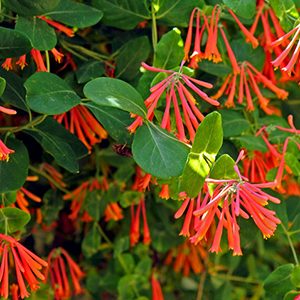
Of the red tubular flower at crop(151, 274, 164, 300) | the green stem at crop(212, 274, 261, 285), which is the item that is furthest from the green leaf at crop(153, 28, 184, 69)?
the green stem at crop(212, 274, 261, 285)

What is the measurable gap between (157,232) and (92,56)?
13.1 inches

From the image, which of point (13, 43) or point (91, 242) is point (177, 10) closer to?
point (13, 43)

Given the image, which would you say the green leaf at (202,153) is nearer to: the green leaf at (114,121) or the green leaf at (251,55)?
the green leaf at (114,121)

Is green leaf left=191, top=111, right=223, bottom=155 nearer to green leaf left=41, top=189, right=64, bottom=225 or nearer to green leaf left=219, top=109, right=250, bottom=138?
green leaf left=219, top=109, right=250, bottom=138

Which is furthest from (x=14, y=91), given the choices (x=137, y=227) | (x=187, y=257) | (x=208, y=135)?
(x=187, y=257)

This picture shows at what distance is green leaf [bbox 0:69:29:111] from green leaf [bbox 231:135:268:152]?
0.90 ft

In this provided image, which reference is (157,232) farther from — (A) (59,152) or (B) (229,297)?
(A) (59,152)

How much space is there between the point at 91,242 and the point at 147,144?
1.46 ft

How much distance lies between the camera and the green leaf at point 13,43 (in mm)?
730

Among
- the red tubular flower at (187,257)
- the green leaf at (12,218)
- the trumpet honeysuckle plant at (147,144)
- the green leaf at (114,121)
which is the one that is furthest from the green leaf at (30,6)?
the red tubular flower at (187,257)

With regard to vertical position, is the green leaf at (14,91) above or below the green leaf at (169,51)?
below

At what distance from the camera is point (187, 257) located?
127 centimetres

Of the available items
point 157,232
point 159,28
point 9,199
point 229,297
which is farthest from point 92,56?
point 229,297

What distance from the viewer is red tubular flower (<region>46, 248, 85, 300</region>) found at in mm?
1045
